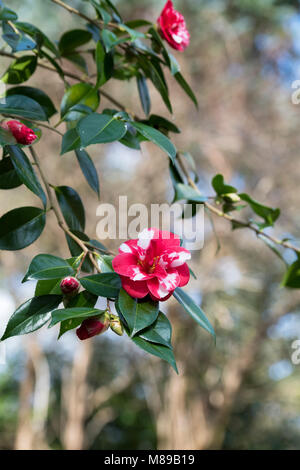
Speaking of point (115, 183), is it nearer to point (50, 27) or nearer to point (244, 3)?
point (50, 27)

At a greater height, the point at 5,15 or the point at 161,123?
the point at 5,15

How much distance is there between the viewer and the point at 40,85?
3.10m

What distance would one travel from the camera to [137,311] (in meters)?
0.38

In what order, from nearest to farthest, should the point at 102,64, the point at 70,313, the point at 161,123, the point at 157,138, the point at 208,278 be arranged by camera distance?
1. the point at 70,313
2. the point at 157,138
3. the point at 102,64
4. the point at 161,123
5. the point at 208,278

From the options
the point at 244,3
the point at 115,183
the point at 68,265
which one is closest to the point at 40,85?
the point at 115,183

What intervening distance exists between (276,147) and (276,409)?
237 centimetres

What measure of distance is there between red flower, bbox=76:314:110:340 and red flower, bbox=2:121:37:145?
7.8 inches

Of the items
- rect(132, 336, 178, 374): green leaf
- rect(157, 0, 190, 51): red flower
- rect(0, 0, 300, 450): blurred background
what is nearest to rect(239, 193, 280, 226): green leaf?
rect(157, 0, 190, 51): red flower

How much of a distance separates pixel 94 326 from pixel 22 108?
0.27 meters

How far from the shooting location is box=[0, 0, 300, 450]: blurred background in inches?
133

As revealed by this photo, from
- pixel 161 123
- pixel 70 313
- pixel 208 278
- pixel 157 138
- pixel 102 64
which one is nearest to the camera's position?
pixel 70 313

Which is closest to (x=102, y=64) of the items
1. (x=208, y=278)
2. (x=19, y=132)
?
(x=19, y=132)

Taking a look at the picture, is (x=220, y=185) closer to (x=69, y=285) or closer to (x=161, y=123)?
(x=161, y=123)

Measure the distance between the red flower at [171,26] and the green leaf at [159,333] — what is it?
0.47 metres
